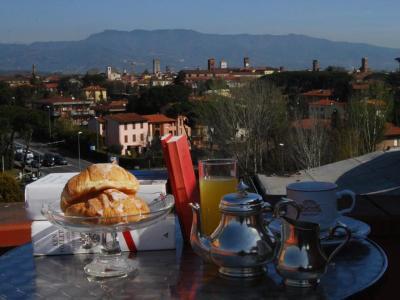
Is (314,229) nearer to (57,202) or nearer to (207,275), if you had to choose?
(207,275)

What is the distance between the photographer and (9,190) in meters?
6.21

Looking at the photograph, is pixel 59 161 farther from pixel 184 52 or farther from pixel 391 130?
pixel 184 52

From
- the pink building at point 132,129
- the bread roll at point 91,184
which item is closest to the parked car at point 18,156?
the pink building at point 132,129

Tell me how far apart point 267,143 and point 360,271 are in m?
12.3

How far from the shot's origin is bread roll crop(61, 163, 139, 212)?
0.92 metres

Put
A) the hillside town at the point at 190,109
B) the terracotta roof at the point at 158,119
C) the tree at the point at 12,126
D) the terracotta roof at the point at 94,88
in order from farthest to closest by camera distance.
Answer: the terracotta roof at the point at 94,88 → the terracotta roof at the point at 158,119 → the tree at the point at 12,126 → the hillside town at the point at 190,109

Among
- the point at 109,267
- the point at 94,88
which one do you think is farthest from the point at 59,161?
the point at 94,88

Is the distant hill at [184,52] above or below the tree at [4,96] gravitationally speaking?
above

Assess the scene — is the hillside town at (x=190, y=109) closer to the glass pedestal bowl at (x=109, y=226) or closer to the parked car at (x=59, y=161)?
the parked car at (x=59, y=161)

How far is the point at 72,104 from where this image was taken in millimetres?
27453

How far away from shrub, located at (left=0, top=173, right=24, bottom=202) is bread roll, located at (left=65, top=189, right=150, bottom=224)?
532 cm

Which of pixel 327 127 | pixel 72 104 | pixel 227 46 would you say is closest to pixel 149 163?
pixel 327 127

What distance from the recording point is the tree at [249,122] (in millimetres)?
12742

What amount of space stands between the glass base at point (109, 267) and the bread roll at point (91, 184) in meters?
0.10
